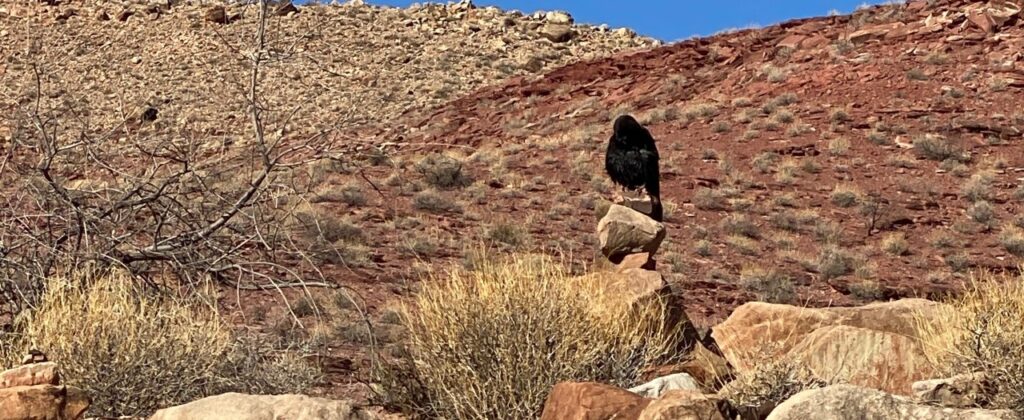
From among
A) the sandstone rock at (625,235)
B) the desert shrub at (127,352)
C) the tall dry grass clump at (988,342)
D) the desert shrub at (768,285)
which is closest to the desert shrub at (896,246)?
the desert shrub at (768,285)

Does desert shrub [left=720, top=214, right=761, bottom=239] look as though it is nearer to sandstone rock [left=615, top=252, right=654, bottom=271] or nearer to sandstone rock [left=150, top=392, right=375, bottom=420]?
sandstone rock [left=615, top=252, right=654, bottom=271]

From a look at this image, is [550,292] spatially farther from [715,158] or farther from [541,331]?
[715,158]

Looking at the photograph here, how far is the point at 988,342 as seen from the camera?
696cm

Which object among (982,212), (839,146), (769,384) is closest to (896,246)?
(982,212)

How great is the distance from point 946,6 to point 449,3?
61.7 feet

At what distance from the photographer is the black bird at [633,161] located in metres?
11.4

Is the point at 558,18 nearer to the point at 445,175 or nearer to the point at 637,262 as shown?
the point at 445,175

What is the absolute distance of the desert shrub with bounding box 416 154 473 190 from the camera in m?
20.6

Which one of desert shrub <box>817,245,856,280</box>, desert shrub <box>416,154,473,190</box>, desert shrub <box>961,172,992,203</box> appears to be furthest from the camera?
desert shrub <box>416,154,473,190</box>

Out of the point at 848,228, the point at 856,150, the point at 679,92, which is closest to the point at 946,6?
the point at 679,92

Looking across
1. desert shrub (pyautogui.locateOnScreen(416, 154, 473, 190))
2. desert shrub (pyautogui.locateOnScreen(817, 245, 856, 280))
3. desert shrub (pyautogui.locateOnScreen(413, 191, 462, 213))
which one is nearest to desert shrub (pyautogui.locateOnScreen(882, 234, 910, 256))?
desert shrub (pyautogui.locateOnScreen(817, 245, 856, 280))

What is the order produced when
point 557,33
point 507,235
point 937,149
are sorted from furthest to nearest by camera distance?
point 557,33
point 937,149
point 507,235

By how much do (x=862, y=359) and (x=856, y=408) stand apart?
74.7 inches

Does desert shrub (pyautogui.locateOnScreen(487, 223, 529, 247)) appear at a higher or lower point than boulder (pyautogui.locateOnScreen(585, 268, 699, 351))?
lower
